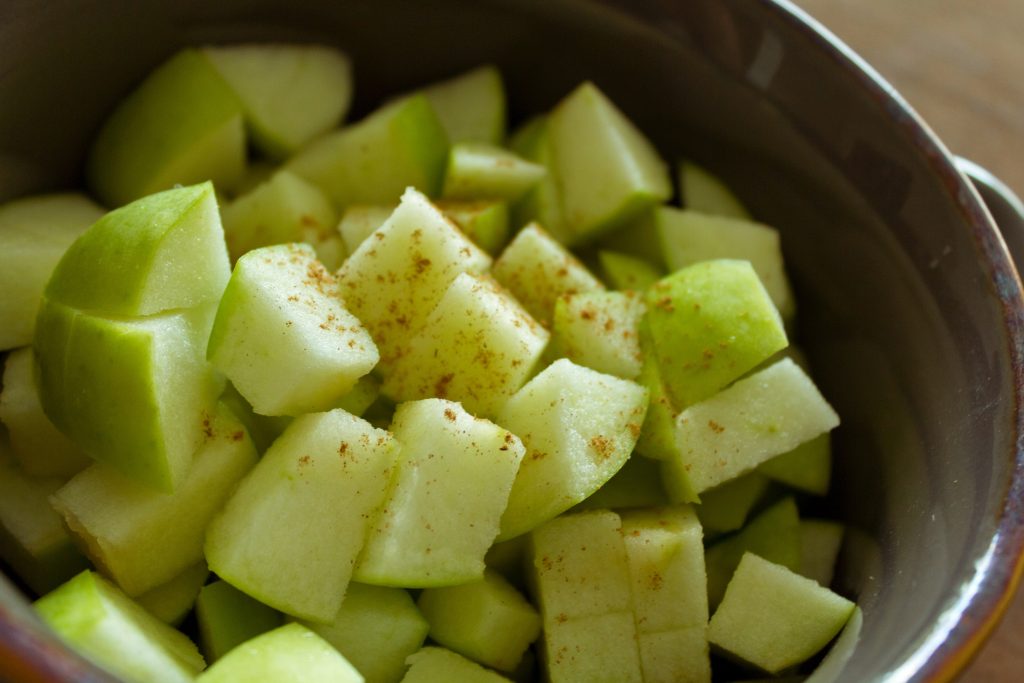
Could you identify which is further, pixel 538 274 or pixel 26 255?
pixel 538 274

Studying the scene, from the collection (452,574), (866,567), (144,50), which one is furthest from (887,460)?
(144,50)

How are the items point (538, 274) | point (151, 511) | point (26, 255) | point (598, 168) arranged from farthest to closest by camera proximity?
point (598, 168) < point (538, 274) < point (26, 255) < point (151, 511)

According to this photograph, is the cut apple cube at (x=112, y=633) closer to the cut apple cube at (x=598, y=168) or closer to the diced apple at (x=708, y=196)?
the cut apple cube at (x=598, y=168)

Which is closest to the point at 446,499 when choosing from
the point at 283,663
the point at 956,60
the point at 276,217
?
the point at 283,663

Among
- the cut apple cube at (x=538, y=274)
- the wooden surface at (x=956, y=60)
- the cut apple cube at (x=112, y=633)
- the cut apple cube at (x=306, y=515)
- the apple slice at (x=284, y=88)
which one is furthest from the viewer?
the wooden surface at (x=956, y=60)

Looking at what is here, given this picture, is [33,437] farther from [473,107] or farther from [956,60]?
[956,60]

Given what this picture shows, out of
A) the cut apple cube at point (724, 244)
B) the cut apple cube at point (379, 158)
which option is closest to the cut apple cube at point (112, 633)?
the cut apple cube at point (379, 158)

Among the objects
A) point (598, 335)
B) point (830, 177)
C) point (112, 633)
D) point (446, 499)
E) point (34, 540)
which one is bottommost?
point (34, 540)

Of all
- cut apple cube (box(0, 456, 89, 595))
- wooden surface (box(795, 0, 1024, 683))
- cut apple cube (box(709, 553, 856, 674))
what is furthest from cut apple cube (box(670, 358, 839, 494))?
wooden surface (box(795, 0, 1024, 683))

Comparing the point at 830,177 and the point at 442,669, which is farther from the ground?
the point at 830,177
